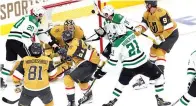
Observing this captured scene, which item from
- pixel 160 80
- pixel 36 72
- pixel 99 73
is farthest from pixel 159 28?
pixel 36 72

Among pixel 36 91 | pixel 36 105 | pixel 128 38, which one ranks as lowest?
pixel 36 105

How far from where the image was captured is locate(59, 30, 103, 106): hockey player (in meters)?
5.17

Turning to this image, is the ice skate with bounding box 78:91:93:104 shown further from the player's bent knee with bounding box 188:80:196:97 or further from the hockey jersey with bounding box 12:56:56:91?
the player's bent knee with bounding box 188:80:196:97

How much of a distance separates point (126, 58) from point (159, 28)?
906 millimetres

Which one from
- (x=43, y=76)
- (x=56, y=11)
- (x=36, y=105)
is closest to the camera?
(x=43, y=76)

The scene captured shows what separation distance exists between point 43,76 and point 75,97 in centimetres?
104

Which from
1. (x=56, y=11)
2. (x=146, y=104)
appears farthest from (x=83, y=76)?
(x=56, y=11)

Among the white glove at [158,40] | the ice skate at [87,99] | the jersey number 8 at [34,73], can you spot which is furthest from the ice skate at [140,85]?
the jersey number 8 at [34,73]

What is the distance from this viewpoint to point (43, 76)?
4.75m

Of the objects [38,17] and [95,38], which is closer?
[38,17]

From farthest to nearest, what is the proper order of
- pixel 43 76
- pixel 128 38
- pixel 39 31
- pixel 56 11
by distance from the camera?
pixel 56 11 → pixel 39 31 → pixel 128 38 → pixel 43 76

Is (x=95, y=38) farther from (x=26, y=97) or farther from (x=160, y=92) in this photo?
(x=26, y=97)

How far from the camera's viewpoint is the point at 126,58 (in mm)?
5094

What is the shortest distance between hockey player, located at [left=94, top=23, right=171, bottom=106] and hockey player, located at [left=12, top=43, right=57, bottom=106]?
0.64 meters
